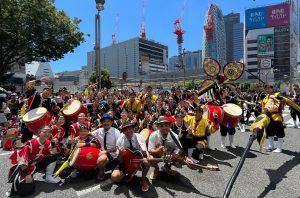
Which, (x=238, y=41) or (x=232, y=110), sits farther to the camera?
(x=238, y=41)

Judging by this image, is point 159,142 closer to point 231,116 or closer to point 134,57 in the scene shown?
point 231,116

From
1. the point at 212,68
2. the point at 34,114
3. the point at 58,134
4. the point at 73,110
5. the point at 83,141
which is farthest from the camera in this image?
the point at 212,68

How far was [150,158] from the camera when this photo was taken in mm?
5172

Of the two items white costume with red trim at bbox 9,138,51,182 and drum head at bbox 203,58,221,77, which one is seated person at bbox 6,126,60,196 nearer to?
white costume with red trim at bbox 9,138,51,182

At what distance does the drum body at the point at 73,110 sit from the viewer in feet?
24.4

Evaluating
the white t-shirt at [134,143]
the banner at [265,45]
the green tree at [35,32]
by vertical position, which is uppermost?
the banner at [265,45]

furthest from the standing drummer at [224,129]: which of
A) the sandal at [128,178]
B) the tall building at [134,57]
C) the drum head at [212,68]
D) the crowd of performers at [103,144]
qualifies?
the tall building at [134,57]

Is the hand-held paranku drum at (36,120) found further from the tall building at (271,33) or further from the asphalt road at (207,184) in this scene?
the tall building at (271,33)

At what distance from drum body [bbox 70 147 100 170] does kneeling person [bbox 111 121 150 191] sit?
0.47m

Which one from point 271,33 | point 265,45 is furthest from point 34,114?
point 271,33

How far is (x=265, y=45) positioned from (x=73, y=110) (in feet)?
321

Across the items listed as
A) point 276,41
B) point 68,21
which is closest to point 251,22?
point 276,41

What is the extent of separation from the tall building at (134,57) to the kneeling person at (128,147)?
118921mm

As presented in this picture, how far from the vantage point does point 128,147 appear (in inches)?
210
